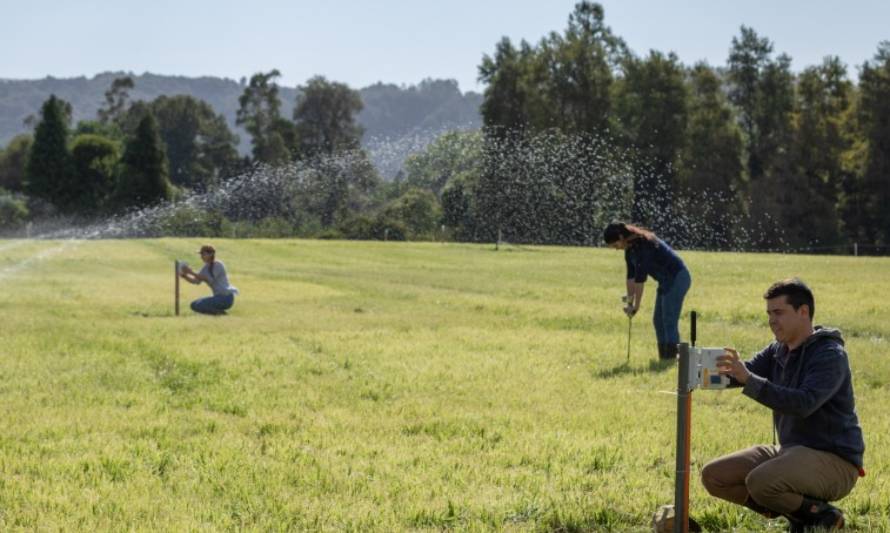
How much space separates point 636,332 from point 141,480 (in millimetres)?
11703

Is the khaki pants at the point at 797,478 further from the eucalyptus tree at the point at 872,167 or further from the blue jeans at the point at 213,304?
the eucalyptus tree at the point at 872,167

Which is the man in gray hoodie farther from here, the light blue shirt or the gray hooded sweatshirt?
the light blue shirt

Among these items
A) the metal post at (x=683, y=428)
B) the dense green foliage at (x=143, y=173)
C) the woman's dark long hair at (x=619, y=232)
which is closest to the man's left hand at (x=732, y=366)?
the metal post at (x=683, y=428)

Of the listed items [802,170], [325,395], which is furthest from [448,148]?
[325,395]

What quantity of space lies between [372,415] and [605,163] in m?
63.9

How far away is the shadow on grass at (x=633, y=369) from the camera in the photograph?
42.7 ft

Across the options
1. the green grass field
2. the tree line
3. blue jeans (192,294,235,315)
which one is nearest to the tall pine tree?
the tree line

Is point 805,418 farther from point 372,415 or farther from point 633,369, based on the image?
point 633,369

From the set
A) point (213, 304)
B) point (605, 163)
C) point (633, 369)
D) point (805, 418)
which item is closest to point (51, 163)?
point (605, 163)

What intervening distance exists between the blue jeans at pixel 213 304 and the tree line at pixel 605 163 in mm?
44966

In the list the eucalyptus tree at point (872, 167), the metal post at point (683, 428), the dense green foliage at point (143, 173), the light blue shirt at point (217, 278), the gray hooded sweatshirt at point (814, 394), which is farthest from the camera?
the dense green foliage at point (143, 173)

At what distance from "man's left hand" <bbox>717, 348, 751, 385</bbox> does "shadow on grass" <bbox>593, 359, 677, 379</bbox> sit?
7.00 meters

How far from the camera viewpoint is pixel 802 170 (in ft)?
229

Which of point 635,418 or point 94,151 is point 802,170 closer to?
point 94,151
